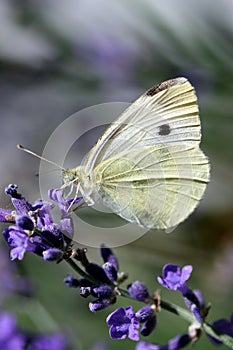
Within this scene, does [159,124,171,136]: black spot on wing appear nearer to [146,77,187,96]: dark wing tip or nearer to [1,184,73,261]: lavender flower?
[146,77,187,96]: dark wing tip

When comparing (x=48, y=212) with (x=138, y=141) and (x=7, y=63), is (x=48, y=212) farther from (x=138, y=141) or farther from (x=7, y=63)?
(x=7, y=63)

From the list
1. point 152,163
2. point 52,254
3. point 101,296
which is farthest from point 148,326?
point 152,163

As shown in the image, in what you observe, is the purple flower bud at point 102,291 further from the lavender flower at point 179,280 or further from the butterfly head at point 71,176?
the butterfly head at point 71,176

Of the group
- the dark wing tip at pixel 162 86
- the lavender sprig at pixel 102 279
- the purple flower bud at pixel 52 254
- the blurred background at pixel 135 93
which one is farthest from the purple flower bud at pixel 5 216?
the blurred background at pixel 135 93

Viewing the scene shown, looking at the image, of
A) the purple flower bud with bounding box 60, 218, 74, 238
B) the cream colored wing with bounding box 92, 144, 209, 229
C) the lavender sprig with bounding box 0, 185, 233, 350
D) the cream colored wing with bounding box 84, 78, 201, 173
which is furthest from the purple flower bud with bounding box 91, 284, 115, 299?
the cream colored wing with bounding box 84, 78, 201, 173

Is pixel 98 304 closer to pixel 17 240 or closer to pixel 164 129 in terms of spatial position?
pixel 17 240

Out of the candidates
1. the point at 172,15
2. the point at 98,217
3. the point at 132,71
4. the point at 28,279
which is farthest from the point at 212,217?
the point at 172,15

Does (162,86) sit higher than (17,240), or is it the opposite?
(162,86)
